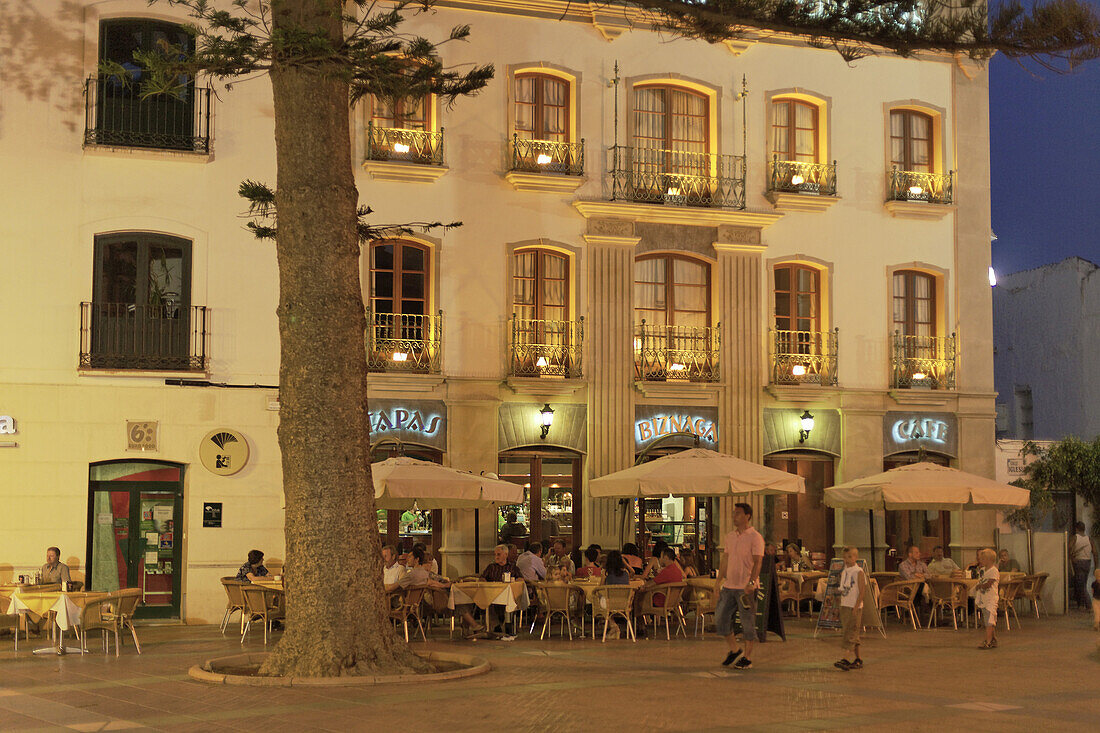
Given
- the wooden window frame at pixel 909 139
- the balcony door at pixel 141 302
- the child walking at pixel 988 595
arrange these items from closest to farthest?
the child walking at pixel 988 595 < the balcony door at pixel 141 302 < the wooden window frame at pixel 909 139

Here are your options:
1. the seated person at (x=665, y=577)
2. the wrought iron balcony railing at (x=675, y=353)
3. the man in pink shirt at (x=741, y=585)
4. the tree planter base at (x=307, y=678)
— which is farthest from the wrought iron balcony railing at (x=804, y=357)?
the tree planter base at (x=307, y=678)

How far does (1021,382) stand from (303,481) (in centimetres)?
2762

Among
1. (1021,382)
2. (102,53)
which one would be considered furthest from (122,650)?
(1021,382)

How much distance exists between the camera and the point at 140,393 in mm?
20500

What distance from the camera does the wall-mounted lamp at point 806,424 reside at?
23.7m

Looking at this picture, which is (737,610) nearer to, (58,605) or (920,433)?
(58,605)

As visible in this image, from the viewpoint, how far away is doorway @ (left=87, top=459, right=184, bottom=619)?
67.3 feet

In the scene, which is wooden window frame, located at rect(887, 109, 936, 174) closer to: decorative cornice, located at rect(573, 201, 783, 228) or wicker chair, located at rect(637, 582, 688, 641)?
decorative cornice, located at rect(573, 201, 783, 228)

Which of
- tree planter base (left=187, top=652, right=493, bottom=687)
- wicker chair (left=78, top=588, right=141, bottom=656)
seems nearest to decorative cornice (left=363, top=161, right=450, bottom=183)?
wicker chair (left=78, top=588, right=141, bottom=656)

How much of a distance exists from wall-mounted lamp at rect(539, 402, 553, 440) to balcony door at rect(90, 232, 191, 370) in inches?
223

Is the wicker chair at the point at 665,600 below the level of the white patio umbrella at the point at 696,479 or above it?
below

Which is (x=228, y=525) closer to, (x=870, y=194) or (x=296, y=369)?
(x=296, y=369)

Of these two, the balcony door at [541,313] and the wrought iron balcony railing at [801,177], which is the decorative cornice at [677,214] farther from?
the balcony door at [541,313]

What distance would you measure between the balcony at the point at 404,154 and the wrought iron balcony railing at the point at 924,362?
8850 mm
